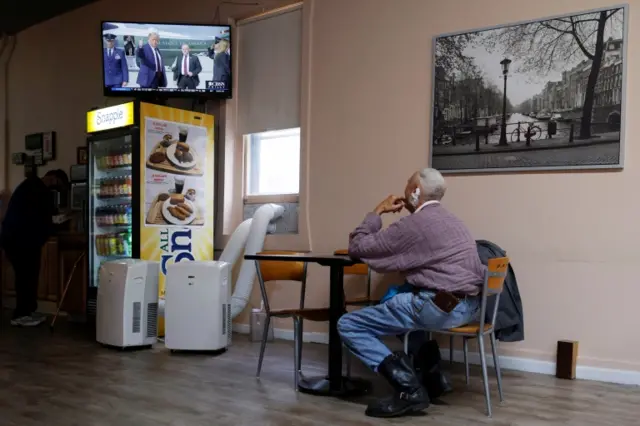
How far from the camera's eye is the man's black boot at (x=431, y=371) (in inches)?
132

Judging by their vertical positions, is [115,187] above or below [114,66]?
below

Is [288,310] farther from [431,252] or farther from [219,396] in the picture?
[431,252]

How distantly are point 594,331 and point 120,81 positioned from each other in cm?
454

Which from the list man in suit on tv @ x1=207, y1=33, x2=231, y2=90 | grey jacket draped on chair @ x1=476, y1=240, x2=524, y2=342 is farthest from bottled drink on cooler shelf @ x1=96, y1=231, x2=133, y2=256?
grey jacket draped on chair @ x1=476, y1=240, x2=524, y2=342

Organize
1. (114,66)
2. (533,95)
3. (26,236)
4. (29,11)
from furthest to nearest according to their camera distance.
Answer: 1. (29,11)
2. (26,236)
3. (114,66)
4. (533,95)

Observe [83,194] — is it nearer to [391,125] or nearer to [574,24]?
[391,125]

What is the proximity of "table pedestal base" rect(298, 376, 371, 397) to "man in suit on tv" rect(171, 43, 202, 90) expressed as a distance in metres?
3.22

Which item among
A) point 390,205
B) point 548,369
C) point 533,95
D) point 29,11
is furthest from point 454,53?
point 29,11

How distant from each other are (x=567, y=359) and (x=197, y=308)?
101 inches

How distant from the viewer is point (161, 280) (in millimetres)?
5340

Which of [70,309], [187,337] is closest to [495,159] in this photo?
[187,337]

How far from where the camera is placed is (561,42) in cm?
408

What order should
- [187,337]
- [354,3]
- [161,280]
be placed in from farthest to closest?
[161,280], [354,3], [187,337]

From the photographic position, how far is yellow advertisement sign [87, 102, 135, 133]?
5289mm
